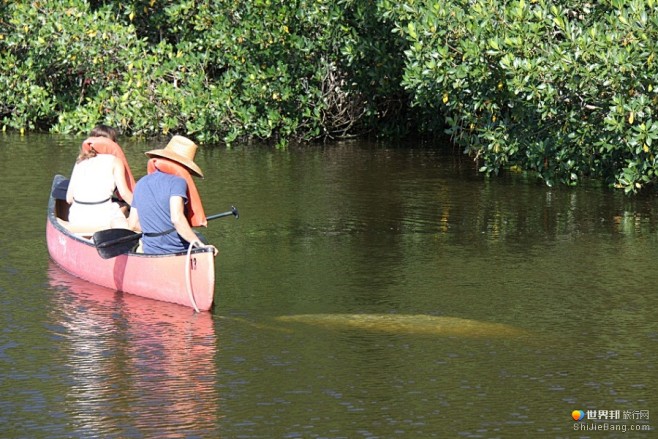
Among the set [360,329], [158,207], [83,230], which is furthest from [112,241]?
[360,329]

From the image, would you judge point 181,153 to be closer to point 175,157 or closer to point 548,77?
point 175,157

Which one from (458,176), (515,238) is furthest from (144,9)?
(515,238)

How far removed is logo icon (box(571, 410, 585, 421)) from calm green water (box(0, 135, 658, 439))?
78mm

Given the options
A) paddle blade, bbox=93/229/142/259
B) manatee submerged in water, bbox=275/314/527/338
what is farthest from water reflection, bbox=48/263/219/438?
manatee submerged in water, bbox=275/314/527/338

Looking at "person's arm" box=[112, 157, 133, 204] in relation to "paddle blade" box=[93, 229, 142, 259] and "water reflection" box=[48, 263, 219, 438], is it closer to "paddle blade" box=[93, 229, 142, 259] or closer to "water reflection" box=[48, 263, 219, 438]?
"paddle blade" box=[93, 229, 142, 259]

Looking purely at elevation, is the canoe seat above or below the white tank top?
below

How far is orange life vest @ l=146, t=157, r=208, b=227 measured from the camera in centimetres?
997

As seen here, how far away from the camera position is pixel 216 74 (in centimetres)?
2348

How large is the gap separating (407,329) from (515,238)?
3994 millimetres

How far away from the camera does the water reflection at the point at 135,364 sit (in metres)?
7.16

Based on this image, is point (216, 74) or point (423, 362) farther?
point (216, 74)

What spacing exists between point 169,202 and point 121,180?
176 cm

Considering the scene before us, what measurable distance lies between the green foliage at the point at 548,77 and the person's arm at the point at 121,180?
5087mm

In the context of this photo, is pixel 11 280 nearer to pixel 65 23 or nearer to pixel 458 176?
pixel 458 176
